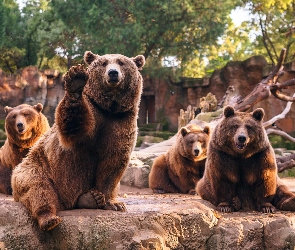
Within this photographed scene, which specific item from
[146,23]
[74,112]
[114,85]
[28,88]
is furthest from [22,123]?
[28,88]

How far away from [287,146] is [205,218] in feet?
50.7

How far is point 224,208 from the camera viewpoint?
567cm

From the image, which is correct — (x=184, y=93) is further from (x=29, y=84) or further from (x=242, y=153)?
(x=242, y=153)

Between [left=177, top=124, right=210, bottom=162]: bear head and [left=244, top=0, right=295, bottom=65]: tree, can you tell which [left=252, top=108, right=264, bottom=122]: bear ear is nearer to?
[left=177, top=124, right=210, bottom=162]: bear head

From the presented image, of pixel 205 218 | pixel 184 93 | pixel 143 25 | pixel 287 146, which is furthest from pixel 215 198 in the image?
pixel 184 93

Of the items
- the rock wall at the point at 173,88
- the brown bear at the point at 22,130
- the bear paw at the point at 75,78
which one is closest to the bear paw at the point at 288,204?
the bear paw at the point at 75,78

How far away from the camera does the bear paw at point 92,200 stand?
4.48m

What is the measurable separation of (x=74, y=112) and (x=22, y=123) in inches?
166

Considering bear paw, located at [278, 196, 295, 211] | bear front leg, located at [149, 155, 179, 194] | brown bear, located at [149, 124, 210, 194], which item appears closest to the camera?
bear paw, located at [278, 196, 295, 211]

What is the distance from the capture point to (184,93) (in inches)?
1096

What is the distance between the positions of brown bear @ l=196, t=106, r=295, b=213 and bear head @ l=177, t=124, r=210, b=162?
2946mm

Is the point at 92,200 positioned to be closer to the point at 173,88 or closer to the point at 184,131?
the point at 184,131

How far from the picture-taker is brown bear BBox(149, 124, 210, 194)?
9.08 m

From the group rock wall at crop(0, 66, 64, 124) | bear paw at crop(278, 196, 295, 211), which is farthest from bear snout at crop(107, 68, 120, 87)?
rock wall at crop(0, 66, 64, 124)
